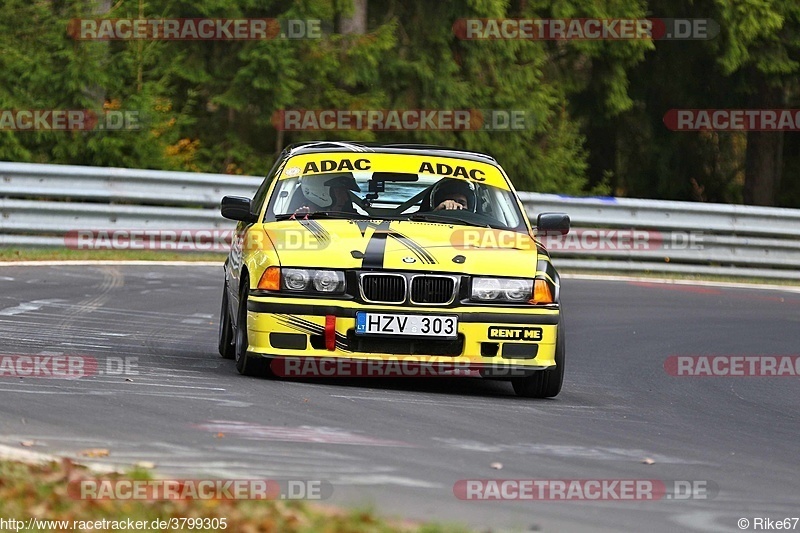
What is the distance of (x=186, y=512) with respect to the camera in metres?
5.46

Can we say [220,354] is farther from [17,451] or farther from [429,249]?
[17,451]

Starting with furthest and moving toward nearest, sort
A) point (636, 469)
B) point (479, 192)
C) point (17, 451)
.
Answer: point (479, 192), point (636, 469), point (17, 451)

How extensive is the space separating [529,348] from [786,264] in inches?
515

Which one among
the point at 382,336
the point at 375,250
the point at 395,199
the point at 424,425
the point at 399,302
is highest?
the point at 395,199

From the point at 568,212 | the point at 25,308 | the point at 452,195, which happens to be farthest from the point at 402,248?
the point at 568,212

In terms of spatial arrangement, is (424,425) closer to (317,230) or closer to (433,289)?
(433,289)

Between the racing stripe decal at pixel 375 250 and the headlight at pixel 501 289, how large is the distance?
0.57 meters

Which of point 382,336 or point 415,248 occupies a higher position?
point 415,248

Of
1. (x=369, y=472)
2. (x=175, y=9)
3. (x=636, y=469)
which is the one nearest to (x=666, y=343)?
(x=636, y=469)

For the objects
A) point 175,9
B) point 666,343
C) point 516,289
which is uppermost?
point 175,9

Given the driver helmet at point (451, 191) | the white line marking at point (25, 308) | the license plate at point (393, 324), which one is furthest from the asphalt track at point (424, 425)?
the driver helmet at point (451, 191)

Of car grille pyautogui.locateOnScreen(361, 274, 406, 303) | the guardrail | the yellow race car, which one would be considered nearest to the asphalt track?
the yellow race car

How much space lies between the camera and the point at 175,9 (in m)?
24.2

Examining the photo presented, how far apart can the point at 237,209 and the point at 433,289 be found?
6.19 ft
